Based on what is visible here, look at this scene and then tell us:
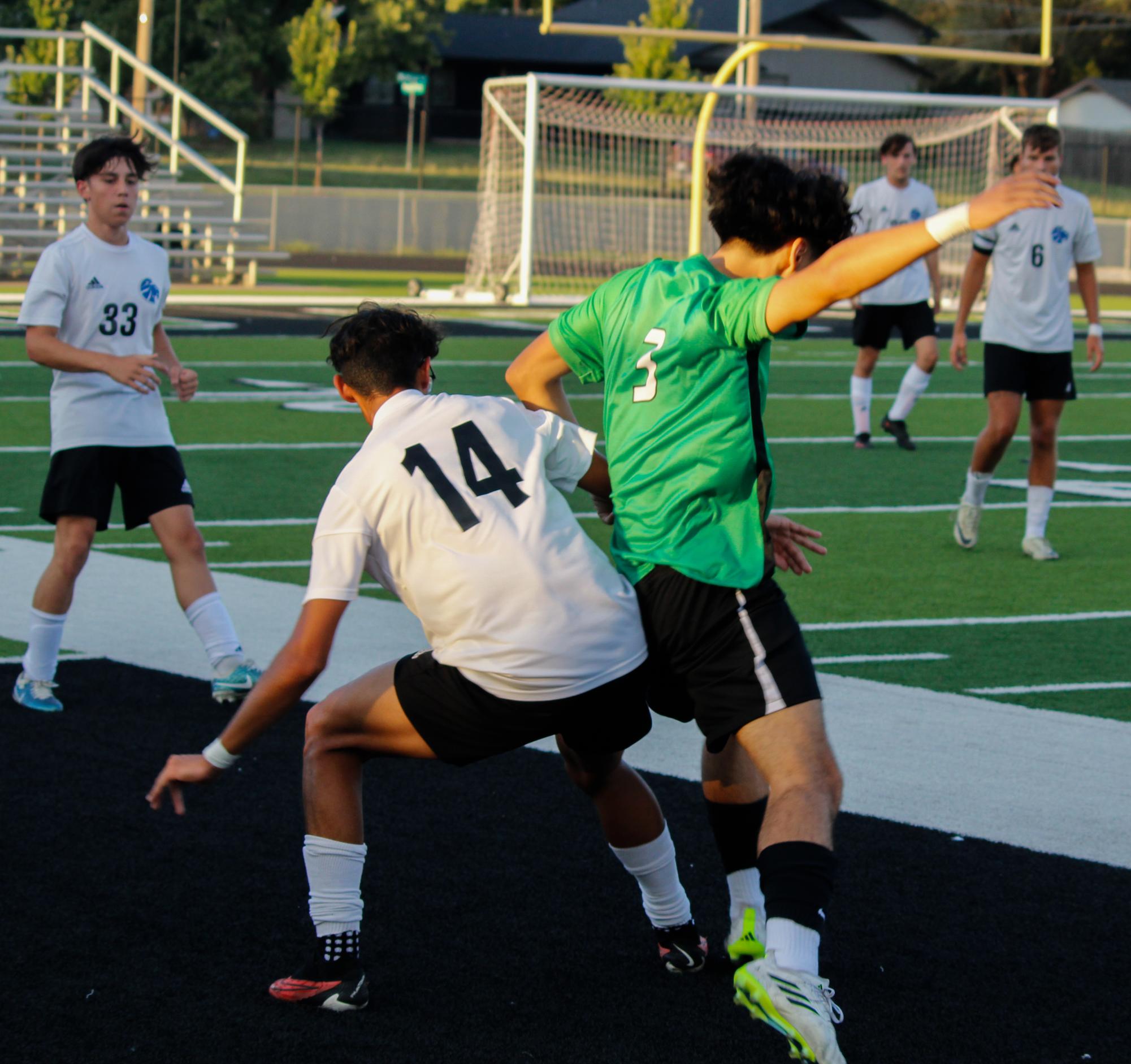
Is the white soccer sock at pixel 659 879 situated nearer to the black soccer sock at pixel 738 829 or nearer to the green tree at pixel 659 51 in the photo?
the black soccer sock at pixel 738 829

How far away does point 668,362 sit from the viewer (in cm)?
371

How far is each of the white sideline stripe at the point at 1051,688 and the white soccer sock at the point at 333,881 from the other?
11.1 ft

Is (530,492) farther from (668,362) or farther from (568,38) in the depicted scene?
(568,38)

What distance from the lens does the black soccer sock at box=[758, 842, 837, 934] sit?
3.24 meters

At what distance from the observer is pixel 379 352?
12.3 feet

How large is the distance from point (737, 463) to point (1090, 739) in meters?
2.76

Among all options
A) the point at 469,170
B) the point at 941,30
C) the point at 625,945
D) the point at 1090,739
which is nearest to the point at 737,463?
the point at 625,945

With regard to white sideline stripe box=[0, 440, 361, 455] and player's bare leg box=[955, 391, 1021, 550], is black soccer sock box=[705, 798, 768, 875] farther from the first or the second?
white sideline stripe box=[0, 440, 361, 455]

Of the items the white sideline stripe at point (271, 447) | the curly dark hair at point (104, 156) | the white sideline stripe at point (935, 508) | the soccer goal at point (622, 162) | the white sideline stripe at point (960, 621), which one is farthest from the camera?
the soccer goal at point (622, 162)

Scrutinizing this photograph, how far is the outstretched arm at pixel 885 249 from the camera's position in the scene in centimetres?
309

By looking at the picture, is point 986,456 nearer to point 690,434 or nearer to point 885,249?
point 690,434

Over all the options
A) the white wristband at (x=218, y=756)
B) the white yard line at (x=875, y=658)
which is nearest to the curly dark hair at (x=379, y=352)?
the white wristband at (x=218, y=756)

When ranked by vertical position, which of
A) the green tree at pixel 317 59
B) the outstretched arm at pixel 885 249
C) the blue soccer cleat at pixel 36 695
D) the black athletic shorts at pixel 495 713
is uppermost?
the green tree at pixel 317 59

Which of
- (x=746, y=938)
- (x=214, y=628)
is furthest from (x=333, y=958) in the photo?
(x=214, y=628)
